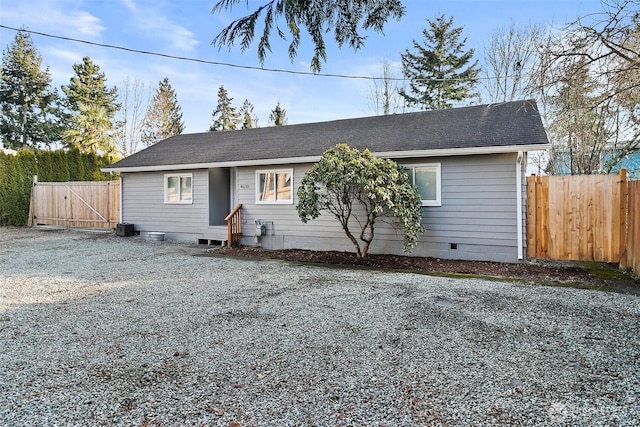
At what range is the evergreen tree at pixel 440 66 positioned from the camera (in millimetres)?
21609

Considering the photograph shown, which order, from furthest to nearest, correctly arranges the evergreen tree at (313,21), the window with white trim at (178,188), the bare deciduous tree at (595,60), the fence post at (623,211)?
the window with white trim at (178,188) → the fence post at (623,211) → the bare deciduous tree at (595,60) → the evergreen tree at (313,21)

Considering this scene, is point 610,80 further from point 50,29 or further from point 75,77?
point 75,77

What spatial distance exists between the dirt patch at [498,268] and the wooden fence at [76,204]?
24.3 feet

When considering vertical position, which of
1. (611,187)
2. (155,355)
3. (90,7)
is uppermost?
(90,7)

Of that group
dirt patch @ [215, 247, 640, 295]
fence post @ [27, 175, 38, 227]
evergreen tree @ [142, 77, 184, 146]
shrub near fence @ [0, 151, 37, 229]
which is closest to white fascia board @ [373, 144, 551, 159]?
dirt patch @ [215, 247, 640, 295]

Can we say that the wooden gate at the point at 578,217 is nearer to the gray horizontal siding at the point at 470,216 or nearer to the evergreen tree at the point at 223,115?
the gray horizontal siding at the point at 470,216

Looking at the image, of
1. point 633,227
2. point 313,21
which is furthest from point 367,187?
point 633,227

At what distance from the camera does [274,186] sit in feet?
34.1

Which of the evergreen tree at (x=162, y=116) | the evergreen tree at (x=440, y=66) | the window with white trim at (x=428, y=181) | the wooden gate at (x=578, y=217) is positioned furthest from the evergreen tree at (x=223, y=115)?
the wooden gate at (x=578, y=217)

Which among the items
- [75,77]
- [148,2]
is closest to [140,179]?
[148,2]

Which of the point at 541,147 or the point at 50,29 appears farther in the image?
the point at 50,29

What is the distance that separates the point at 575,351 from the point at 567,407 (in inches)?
45.2

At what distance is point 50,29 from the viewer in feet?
29.6

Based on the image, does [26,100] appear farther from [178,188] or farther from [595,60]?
[595,60]
